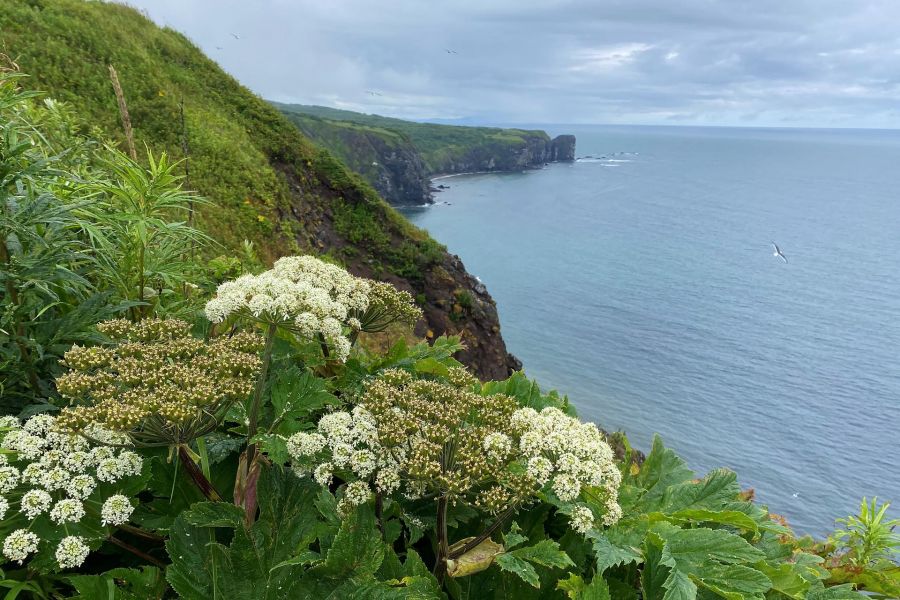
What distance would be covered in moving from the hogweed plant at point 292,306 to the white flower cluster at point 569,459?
1536 millimetres

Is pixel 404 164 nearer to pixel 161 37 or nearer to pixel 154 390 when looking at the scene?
pixel 161 37

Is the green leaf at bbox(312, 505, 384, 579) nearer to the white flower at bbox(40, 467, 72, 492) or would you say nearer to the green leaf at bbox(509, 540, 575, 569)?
the green leaf at bbox(509, 540, 575, 569)

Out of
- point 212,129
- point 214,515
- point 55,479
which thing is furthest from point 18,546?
point 212,129

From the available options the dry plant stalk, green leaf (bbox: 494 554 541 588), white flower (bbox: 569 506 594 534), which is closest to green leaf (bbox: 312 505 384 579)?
green leaf (bbox: 494 554 541 588)

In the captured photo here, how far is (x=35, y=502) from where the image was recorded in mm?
2822

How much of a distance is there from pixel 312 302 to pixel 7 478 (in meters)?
1.93

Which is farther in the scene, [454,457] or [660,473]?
[660,473]

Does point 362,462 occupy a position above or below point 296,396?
below

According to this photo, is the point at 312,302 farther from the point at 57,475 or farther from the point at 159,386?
the point at 57,475

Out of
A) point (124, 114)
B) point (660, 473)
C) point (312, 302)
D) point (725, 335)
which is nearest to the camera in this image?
point (312, 302)

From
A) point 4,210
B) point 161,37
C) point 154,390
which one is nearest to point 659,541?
point 154,390

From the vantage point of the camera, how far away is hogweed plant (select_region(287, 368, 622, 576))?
10.4ft

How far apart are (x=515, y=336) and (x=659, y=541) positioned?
252 feet

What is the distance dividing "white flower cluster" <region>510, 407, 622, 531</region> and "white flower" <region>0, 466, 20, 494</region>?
8.40 feet
